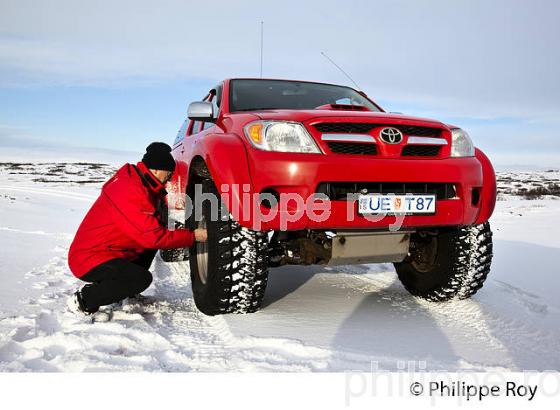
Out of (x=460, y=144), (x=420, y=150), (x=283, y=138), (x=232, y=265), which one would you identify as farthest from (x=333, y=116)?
(x=232, y=265)

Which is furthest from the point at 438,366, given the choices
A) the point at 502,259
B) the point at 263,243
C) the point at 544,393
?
the point at 502,259

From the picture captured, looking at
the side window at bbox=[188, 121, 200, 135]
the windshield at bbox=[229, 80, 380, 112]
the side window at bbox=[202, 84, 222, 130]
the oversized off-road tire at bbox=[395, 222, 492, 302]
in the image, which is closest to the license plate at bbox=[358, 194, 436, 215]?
the oversized off-road tire at bbox=[395, 222, 492, 302]

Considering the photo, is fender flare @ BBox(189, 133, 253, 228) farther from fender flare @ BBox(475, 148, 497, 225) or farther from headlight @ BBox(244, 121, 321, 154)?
fender flare @ BBox(475, 148, 497, 225)

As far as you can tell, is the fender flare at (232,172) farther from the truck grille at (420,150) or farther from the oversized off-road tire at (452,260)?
the oversized off-road tire at (452,260)

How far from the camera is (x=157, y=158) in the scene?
3.20 m

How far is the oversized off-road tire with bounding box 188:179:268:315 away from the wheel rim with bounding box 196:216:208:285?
0.29 m

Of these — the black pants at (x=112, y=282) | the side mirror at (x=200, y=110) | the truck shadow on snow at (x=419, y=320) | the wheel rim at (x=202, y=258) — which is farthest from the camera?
the side mirror at (x=200, y=110)

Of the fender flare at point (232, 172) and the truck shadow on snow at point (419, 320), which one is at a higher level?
the fender flare at point (232, 172)

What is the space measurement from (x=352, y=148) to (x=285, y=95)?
1.35 m

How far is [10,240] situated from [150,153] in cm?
346

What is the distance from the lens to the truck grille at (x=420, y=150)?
2939 mm

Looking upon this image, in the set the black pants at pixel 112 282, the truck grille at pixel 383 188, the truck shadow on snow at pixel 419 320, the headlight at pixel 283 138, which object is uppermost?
the headlight at pixel 283 138

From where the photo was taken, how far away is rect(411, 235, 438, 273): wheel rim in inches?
141

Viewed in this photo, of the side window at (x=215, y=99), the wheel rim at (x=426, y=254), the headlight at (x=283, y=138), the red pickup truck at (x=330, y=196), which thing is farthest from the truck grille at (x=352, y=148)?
the side window at (x=215, y=99)
